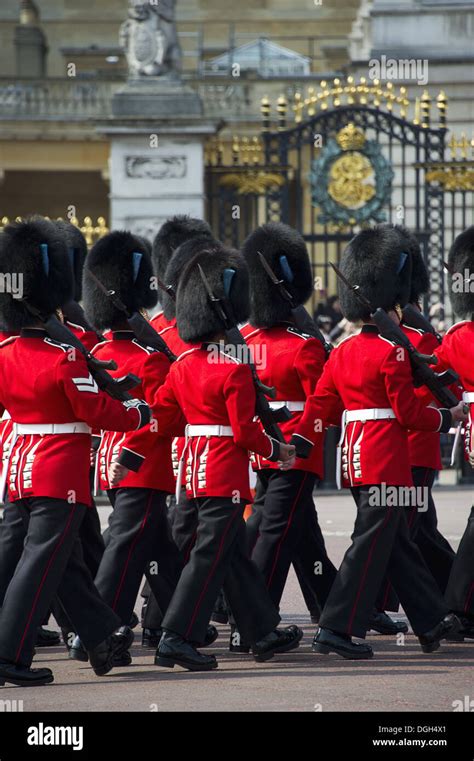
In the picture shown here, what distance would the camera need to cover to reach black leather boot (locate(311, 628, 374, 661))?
6.98m

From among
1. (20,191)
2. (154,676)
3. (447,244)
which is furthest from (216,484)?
(20,191)

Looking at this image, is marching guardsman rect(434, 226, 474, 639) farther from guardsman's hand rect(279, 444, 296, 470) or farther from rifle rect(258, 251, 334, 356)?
guardsman's hand rect(279, 444, 296, 470)

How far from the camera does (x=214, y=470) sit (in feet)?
22.5

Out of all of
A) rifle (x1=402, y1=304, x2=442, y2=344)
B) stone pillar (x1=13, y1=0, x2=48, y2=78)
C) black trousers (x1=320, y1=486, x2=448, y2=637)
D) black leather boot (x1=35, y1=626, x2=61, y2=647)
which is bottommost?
black leather boot (x1=35, y1=626, x2=61, y2=647)

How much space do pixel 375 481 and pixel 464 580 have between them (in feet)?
2.24

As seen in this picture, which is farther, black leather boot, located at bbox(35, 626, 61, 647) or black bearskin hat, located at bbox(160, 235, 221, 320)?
black bearskin hat, located at bbox(160, 235, 221, 320)

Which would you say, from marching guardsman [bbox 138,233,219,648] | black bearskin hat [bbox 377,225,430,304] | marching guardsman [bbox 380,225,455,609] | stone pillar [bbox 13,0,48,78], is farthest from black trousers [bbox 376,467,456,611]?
stone pillar [bbox 13,0,48,78]

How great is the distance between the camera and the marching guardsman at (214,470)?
6.80m

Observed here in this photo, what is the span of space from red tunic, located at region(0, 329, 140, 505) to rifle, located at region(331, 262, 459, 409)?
1.03 meters

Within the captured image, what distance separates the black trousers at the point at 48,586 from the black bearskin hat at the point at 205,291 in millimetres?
855

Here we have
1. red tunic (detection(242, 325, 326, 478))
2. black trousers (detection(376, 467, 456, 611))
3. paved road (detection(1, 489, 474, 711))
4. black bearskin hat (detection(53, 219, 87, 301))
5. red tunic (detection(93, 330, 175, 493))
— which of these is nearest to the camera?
paved road (detection(1, 489, 474, 711))

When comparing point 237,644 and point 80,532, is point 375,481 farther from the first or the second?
point 80,532

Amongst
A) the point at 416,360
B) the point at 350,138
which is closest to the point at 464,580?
the point at 416,360

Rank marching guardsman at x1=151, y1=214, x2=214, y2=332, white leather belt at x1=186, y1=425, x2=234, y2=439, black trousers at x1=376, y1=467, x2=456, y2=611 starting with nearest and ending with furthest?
white leather belt at x1=186, y1=425, x2=234, y2=439
black trousers at x1=376, y1=467, x2=456, y2=611
marching guardsman at x1=151, y1=214, x2=214, y2=332
